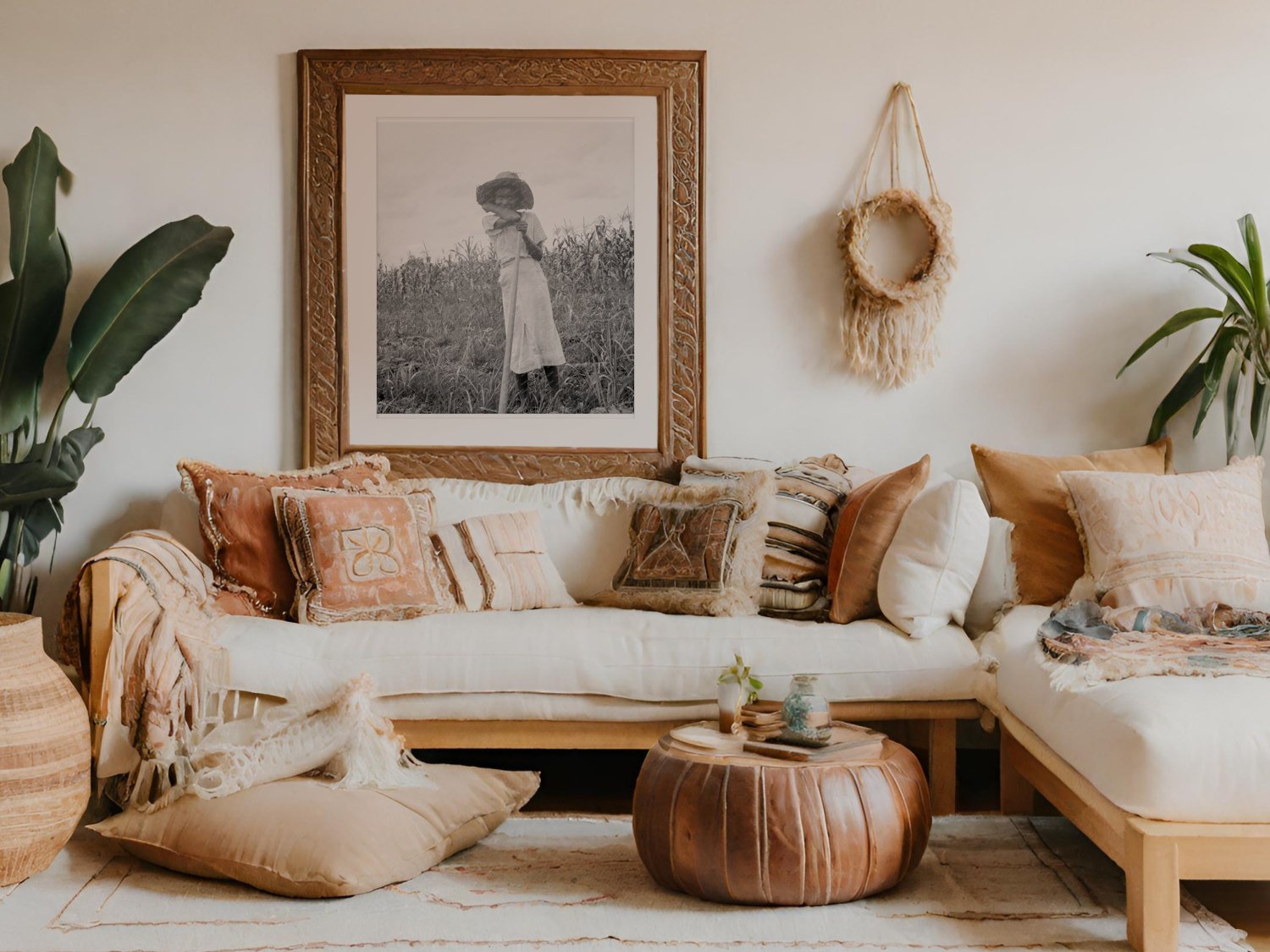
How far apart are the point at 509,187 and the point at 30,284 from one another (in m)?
1.47

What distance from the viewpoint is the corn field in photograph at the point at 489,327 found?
372cm

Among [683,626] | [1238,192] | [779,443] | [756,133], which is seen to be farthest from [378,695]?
[1238,192]

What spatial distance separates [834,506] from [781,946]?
A: 5.05 ft

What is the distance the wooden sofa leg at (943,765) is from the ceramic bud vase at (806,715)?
68cm

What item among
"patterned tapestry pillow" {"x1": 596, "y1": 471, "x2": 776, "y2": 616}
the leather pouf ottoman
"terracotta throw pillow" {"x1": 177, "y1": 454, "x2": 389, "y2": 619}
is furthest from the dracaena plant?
"terracotta throw pillow" {"x1": 177, "y1": 454, "x2": 389, "y2": 619}

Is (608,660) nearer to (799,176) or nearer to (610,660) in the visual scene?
(610,660)

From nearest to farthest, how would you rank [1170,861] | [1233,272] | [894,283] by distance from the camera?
[1170,861]
[1233,272]
[894,283]

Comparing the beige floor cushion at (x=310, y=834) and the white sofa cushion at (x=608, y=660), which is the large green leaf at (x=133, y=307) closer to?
the white sofa cushion at (x=608, y=660)

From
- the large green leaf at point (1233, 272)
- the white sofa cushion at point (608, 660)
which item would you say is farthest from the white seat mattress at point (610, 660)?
the large green leaf at point (1233, 272)

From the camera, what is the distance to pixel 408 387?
3.75 metres

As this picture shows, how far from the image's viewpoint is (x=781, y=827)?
214 centimetres

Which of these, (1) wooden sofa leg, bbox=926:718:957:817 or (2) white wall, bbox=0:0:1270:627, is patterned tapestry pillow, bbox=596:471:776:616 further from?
(1) wooden sofa leg, bbox=926:718:957:817

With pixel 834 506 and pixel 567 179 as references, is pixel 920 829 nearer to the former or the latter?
pixel 834 506

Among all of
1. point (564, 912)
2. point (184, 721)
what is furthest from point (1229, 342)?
point (184, 721)
